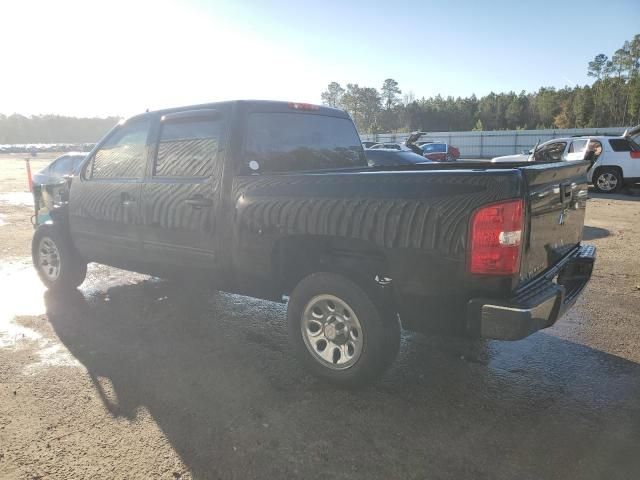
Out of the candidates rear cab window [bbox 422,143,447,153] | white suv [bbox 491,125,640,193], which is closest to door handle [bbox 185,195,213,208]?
white suv [bbox 491,125,640,193]

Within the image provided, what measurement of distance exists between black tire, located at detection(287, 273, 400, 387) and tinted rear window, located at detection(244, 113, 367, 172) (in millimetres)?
1142

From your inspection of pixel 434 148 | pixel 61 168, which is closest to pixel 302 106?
pixel 61 168

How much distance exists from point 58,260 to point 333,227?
12.9 feet

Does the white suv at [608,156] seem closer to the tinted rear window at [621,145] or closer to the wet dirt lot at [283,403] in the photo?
the tinted rear window at [621,145]

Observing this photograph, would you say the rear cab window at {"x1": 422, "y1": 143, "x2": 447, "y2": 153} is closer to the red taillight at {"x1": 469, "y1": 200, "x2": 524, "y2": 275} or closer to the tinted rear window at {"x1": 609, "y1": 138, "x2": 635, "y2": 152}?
the tinted rear window at {"x1": 609, "y1": 138, "x2": 635, "y2": 152}

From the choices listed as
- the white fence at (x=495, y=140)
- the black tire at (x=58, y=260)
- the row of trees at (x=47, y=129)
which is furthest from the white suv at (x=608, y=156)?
the row of trees at (x=47, y=129)

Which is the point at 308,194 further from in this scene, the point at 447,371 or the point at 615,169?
the point at 615,169

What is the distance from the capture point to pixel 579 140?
15.4 meters

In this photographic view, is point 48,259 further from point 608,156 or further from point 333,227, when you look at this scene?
point 608,156

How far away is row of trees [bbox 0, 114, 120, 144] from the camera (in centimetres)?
11050

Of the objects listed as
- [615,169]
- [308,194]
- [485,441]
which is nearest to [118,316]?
[308,194]

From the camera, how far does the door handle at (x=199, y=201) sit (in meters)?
3.81

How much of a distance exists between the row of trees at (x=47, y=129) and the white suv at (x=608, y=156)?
4370 inches

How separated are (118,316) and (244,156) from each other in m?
2.28
